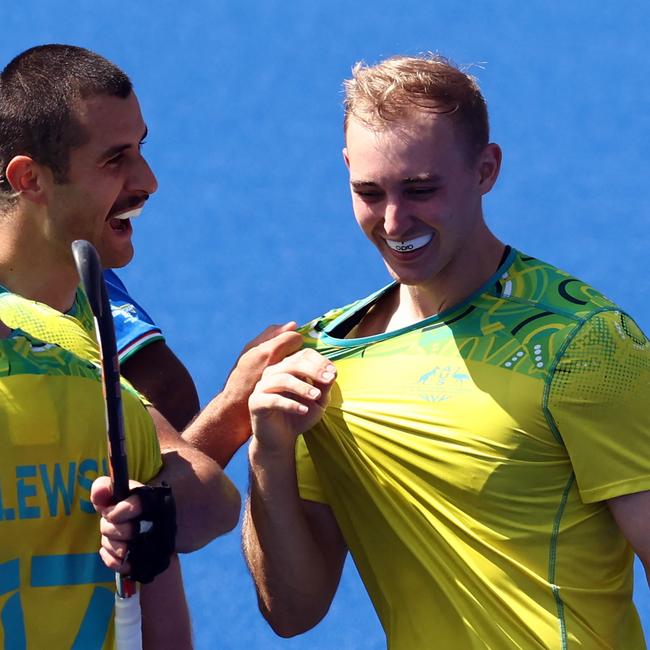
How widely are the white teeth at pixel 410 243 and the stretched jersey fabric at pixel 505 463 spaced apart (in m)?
0.13

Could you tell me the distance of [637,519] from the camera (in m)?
2.28

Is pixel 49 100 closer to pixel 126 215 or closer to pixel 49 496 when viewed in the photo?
pixel 126 215

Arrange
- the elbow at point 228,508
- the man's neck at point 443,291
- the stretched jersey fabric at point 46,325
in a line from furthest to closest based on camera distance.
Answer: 1. the man's neck at point 443,291
2. the elbow at point 228,508
3. the stretched jersey fabric at point 46,325

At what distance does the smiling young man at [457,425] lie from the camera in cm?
233

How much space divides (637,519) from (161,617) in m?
0.75

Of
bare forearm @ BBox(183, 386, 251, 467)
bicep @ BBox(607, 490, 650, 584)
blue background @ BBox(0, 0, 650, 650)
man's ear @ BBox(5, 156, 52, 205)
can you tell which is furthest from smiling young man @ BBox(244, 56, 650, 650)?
blue background @ BBox(0, 0, 650, 650)

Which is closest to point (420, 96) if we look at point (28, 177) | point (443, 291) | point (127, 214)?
point (443, 291)

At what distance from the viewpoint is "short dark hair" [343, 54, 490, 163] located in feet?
8.00

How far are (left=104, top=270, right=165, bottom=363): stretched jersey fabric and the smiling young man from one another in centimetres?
58

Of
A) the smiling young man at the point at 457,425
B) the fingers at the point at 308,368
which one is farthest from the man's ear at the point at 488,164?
the fingers at the point at 308,368

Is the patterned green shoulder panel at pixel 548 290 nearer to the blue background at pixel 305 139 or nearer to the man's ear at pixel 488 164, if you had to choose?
the man's ear at pixel 488 164

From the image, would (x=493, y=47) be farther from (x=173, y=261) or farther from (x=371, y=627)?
(x=371, y=627)

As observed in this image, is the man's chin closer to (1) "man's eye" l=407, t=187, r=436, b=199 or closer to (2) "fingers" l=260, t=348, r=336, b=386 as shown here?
(2) "fingers" l=260, t=348, r=336, b=386

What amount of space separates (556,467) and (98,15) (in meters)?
4.57
